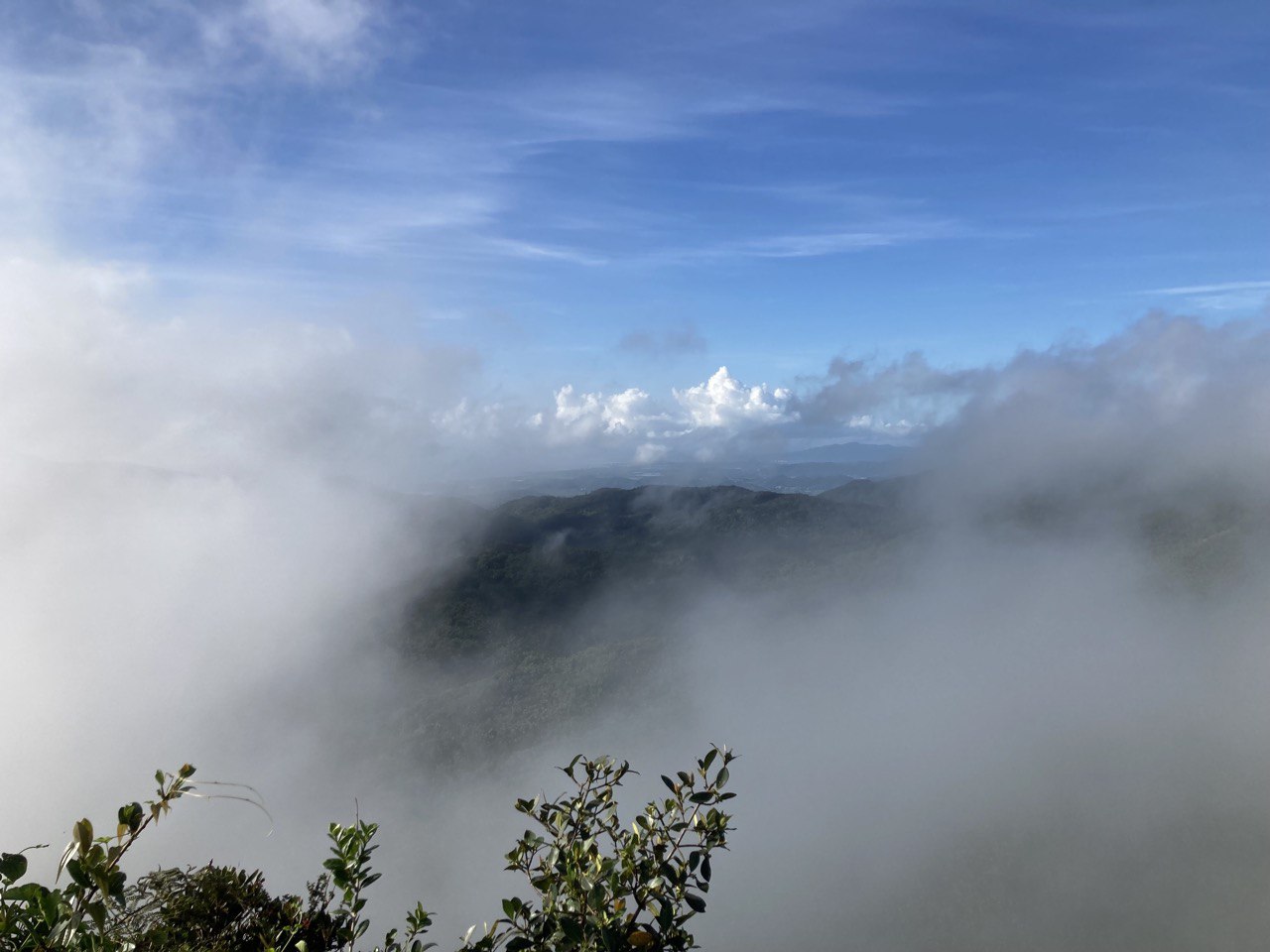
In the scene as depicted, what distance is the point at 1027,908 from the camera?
17138 cm

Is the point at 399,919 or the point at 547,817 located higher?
the point at 399,919

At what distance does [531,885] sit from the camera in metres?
5.21

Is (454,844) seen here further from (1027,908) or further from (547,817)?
(547,817)

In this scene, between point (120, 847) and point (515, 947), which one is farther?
point (515, 947)

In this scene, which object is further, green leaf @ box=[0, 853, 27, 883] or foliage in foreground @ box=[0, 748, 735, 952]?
foliage in foreground @ box=[0, 748, 735, 952]

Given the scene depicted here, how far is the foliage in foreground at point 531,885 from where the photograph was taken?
391 centimetres

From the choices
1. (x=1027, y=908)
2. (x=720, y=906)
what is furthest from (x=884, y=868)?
(x=720, y=906)

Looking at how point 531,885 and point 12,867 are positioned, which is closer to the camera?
point 12,867

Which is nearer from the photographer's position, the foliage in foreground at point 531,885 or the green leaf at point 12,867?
the green leaf at point 12,867

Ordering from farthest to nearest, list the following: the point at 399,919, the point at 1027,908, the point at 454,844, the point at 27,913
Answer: the point at 454,844 → the point at 1027,908 → the point at 399,919 → the point at 27,913

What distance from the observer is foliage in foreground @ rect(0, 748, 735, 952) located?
391cm

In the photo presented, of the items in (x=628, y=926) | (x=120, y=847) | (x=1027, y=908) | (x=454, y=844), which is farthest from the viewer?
(x=454, y=844)

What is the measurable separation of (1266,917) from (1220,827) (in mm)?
43629

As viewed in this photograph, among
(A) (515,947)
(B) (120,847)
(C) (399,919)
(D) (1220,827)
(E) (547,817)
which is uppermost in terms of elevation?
(D) (1220,827)
